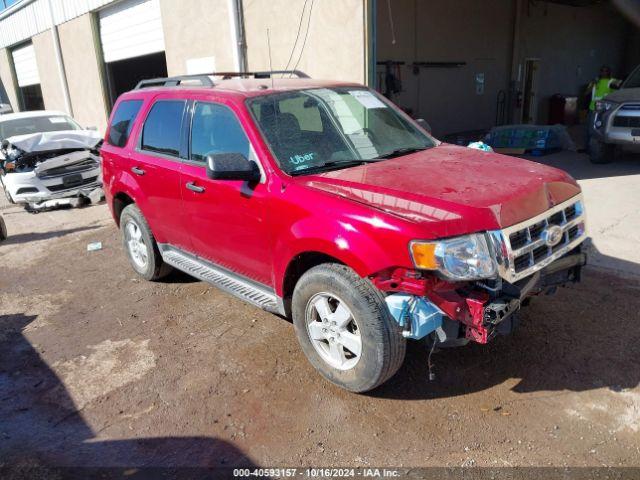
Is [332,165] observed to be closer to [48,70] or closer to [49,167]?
[49,167]

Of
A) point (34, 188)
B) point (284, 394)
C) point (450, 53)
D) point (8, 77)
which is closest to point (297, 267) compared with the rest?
point (284, 394)

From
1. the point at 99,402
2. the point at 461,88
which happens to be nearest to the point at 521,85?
the point at 461,88

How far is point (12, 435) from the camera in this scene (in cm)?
314

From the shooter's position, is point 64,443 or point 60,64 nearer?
point 64,443

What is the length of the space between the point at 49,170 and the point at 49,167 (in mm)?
85

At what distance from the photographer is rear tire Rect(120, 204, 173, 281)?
511cm

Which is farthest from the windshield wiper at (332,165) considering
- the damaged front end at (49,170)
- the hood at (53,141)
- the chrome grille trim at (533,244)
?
the hood at (53,141)

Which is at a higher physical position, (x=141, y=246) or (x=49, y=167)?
(x=49, y=167)

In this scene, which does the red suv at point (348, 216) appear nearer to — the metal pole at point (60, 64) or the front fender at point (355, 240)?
the front fender at point (355, 240)

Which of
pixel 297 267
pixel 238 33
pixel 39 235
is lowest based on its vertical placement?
pixel 39 235

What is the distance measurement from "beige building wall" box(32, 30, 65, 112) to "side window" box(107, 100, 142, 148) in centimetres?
1516

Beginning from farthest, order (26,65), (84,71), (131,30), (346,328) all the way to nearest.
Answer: (26,65) < (84,71) < (131,30) < (346,328)

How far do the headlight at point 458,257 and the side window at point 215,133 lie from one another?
1559mm

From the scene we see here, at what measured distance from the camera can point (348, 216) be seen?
291 centimetres
